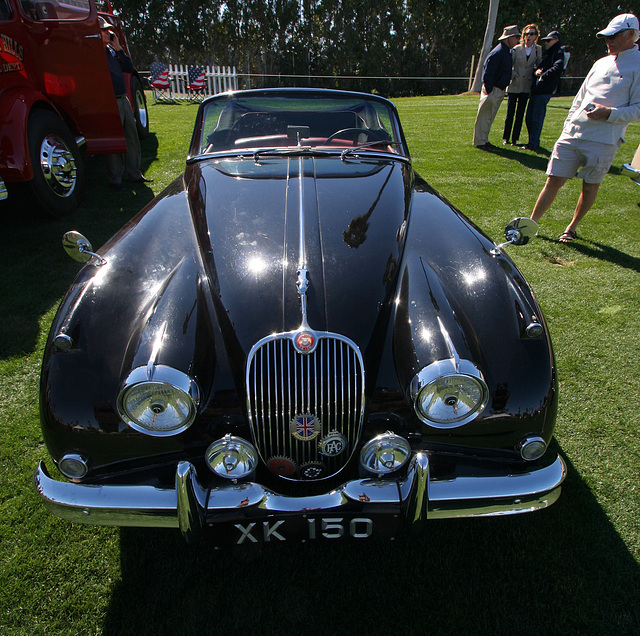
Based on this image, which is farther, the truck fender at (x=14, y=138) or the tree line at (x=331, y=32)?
the tree line at (x=331, y=32)

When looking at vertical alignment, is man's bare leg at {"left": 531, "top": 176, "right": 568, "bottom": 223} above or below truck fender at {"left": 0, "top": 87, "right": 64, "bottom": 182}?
below

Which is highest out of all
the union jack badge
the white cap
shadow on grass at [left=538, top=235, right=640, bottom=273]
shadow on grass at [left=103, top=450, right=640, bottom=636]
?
the white cap

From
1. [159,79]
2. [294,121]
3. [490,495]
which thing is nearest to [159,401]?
[490,495]

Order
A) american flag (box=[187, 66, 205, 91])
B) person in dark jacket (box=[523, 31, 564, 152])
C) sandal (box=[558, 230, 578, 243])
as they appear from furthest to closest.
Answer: american flag (box=[187, 66, 205, 91]) < person in dark jacket (box=[523, 31, 564, 152]) < sandal (box=[558, 230, 578, 243])

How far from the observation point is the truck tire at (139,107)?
347 inches

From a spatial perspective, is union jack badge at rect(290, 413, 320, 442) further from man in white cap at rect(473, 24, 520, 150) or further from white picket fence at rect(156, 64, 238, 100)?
white picket fence at rect(156, 64, 238, 100)

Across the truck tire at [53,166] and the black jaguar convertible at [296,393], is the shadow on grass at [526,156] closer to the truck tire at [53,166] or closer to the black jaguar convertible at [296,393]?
the truck tire at [53,166]

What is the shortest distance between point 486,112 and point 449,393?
8534 millimetres

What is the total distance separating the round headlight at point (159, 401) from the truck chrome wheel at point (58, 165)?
4.46m

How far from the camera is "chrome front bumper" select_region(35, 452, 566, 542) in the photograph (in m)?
1.55

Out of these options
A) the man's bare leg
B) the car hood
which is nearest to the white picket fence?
the man's bare leg

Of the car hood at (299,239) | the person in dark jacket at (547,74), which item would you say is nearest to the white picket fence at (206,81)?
the person in dark jacket at (547,74)

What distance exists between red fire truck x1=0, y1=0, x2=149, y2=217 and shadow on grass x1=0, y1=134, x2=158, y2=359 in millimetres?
231

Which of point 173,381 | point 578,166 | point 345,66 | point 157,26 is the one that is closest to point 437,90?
point 345,66
